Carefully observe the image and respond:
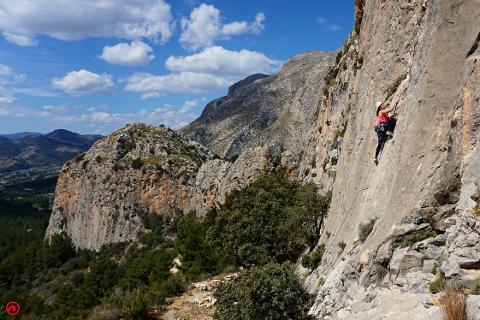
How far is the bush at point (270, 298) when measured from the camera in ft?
62.4

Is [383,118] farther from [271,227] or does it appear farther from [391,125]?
[271,227]

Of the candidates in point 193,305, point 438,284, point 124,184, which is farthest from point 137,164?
point 438,284

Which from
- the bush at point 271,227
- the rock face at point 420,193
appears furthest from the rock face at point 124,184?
the rock face at point 420,193

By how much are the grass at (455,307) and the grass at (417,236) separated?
341 centimetres

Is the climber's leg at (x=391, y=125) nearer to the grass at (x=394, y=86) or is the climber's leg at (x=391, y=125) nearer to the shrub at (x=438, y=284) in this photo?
the grass at (x=394, y=86)

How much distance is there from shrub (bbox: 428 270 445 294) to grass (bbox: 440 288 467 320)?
1.30m

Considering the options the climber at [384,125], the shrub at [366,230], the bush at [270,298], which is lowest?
the bush at [270,298]

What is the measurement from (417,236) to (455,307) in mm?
4241

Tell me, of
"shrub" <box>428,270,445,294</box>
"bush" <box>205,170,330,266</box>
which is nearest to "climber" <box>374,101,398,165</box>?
"shrub" <box>428,270,445,294</box>

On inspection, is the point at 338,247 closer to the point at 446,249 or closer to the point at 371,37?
the point at 446,249

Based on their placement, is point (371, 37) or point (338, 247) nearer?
point (338, 247)

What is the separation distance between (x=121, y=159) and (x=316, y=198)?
230 ft

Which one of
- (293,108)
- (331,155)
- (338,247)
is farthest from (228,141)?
(338,247)

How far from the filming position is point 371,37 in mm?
29719
